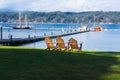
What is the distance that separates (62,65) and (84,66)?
0.72 meters

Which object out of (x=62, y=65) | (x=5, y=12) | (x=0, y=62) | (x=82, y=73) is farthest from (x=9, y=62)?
(x=5, y=12)

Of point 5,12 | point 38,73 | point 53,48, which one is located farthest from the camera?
point 5,12

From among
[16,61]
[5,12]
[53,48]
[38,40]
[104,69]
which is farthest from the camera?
[5,12]

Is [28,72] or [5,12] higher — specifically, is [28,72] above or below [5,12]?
below

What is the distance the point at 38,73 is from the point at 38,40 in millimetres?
43420

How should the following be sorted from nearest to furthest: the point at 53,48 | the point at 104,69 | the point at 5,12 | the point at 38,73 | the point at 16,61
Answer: the point at 38,73 → the point at 104,69 → the point at 16,61 → the point at 53,48 → the point at 5,12

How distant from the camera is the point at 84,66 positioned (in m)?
13.3

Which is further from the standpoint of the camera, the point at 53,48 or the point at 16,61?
the point at 53,48

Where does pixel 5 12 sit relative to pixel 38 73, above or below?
above

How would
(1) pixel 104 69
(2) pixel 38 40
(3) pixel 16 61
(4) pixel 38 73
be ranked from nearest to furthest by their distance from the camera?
(4) pixel 38 73, (1) pixel 104 69, (3) pixel 16 61, (2) pixel 38 40

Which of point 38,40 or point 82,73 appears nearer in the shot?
point 82,73

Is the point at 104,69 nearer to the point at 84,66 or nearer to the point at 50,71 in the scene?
the point at 84,66

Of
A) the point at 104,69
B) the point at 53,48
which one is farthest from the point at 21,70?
the point at 53,48

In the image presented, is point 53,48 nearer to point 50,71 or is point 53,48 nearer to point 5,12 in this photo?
point 50,71
